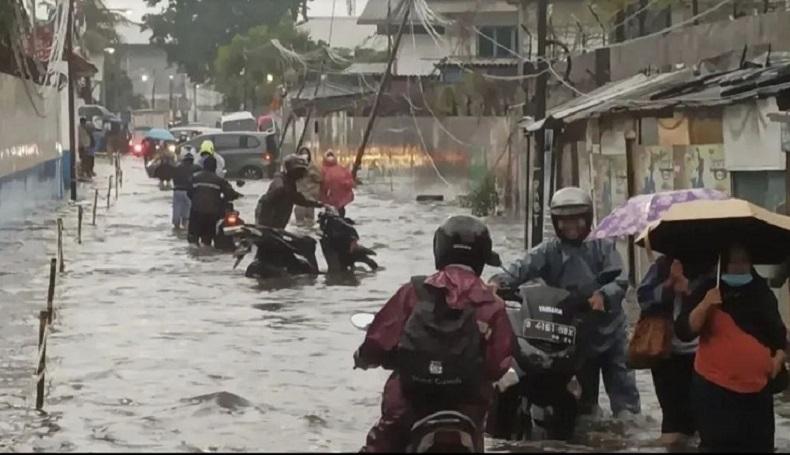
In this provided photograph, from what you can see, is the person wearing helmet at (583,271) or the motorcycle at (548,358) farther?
the person wearing helmet at (583,271)

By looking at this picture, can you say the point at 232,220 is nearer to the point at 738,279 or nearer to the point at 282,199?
the point at 282,199

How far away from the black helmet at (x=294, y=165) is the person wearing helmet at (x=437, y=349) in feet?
46.1

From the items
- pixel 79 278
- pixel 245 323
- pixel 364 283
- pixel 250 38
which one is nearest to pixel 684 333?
pixel 245 323

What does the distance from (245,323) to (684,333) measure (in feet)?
30.0

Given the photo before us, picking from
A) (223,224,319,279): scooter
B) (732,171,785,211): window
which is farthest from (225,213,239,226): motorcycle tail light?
(732,171,785,211): window

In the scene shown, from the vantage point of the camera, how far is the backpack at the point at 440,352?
21.0 feet

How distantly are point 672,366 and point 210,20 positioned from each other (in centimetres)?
9912

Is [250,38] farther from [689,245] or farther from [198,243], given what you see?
[689,245]

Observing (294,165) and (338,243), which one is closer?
(294,165)

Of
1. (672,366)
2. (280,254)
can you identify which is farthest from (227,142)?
(672,366)

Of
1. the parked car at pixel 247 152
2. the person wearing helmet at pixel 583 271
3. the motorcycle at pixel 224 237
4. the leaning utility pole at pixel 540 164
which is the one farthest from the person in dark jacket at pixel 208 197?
the parked car at pixel 247 152

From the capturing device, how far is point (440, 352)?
6387 millimetres

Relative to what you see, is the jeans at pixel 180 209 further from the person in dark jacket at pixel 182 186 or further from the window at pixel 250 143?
the window at pixel 250 143

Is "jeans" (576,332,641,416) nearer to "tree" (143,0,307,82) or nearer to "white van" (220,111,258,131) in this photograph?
"white van" (220,111,258,131)
